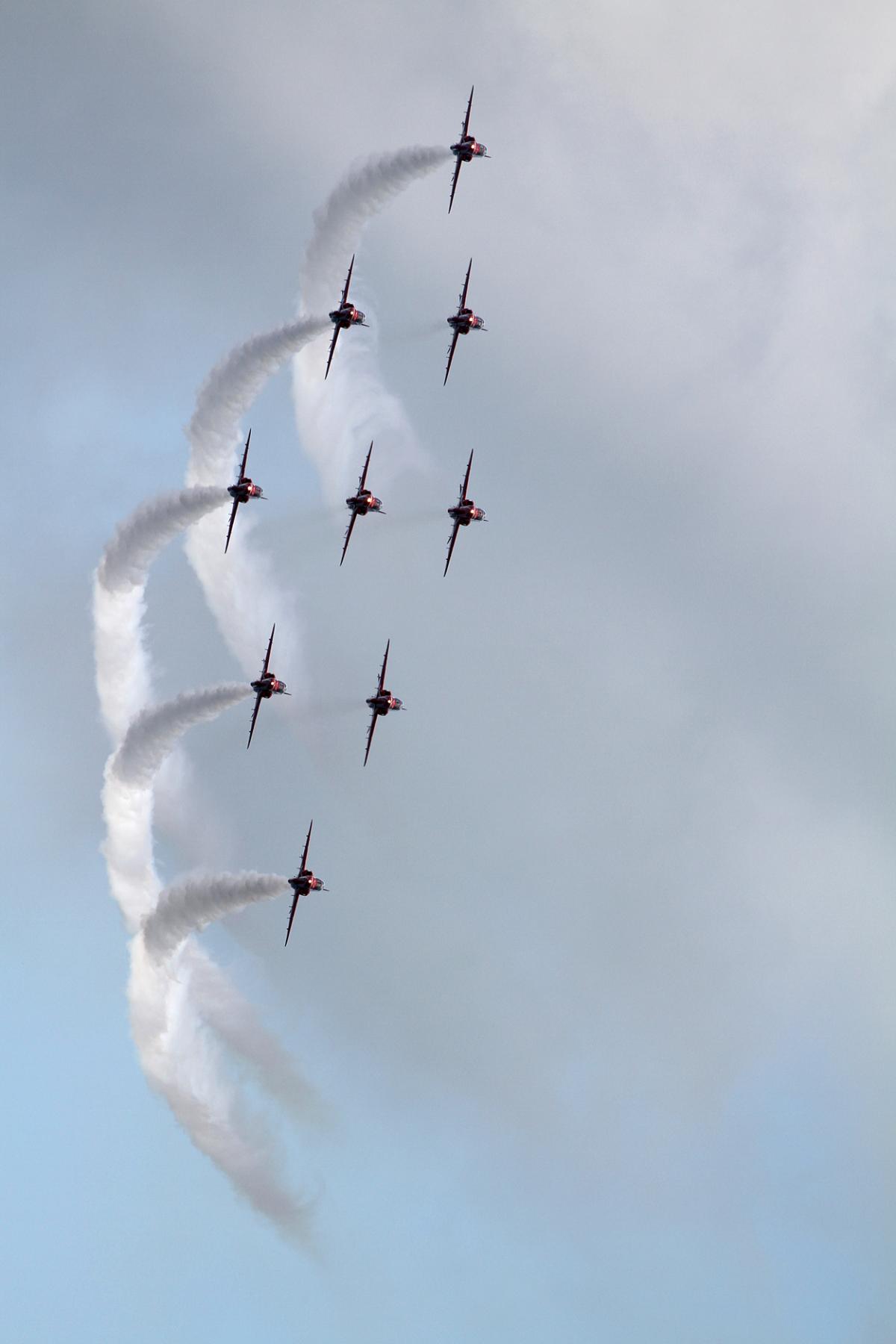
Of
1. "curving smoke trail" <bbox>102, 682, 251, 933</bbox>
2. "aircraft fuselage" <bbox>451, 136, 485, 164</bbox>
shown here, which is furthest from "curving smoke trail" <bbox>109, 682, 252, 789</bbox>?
"aircraft fuselage" <bbox>451, 136, 485, 164</bbox>

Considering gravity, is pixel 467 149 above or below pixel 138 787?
above

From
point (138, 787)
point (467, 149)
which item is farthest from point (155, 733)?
point (467, 149)

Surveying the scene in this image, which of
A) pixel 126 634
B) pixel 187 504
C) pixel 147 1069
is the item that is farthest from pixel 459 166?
pixel 147 1069

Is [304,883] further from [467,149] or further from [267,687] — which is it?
[467,149]

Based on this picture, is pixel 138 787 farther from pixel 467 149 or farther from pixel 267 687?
pixel 467 149

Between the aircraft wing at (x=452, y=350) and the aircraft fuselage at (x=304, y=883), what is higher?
the aircraft wing at (x=452, y=350)

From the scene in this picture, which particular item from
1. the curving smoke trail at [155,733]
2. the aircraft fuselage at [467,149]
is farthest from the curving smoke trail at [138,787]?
the aircraft fuselage at [467,149]

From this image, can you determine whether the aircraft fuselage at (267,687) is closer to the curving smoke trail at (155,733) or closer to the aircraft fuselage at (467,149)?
the curving smoke trail at (155,733)

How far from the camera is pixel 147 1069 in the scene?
14338 centimetres

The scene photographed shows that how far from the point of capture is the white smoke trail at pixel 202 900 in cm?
14100

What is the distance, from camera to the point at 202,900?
463ft

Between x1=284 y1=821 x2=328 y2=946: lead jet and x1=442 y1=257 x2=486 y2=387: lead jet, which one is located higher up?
x1=442 y1=257 x2=486 y2=387: lead jet

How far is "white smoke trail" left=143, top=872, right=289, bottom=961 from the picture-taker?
14100 centimetres

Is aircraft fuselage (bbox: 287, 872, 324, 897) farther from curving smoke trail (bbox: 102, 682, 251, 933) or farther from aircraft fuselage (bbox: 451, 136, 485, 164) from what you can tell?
aircraft fuselage (bbox: 451, 136, 485, 164)
